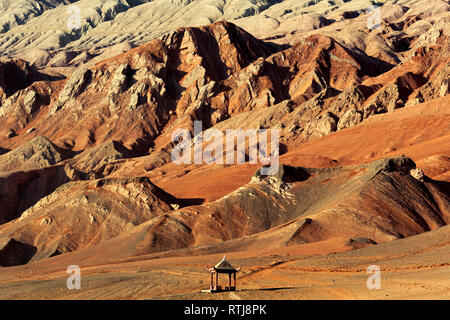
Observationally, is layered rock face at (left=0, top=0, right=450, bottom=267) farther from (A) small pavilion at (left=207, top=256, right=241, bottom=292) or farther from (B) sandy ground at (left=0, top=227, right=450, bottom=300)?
(A) small pavilion at (left=207, top=256, right=241, bottom=292)

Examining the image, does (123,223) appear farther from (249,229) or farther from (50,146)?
(50,146)

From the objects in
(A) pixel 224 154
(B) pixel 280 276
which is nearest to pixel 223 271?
(B) pixel 280 276

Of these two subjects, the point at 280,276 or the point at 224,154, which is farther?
the point at 224,154

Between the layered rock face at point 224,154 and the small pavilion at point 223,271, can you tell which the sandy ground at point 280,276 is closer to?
the small pavilion at point 223,271

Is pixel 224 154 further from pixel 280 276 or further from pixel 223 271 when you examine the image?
pixel 223 271

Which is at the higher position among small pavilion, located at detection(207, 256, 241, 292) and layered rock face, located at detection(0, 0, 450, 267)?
layered rock face, located at detection(0, 0, 450, 267)

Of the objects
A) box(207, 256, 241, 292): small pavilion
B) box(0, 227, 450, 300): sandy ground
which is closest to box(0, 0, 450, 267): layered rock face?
box(0, 227, 450, 300): sandy ground
